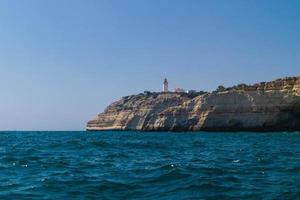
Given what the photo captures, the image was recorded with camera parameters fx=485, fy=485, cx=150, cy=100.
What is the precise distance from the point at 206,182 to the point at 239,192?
64.0 inches

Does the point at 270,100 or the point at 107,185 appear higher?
the point at 270,100

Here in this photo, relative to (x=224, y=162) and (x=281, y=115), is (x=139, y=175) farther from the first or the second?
(x=281, y=115)

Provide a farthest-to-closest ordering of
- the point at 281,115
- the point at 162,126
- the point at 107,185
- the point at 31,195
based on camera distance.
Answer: the point at 162,126 < the point at 281,115 < the point at 107,185 < the point at 31,195

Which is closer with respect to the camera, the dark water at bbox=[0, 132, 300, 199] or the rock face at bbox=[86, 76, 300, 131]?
the dark water at bbox=[0, 132, 300, 199]

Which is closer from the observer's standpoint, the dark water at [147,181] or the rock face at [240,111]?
the dark water at [147,181]

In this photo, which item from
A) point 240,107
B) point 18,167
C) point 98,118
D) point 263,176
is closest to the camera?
point 263,176

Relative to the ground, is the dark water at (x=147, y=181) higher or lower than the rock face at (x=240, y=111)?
lower

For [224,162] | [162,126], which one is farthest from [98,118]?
[224,162]

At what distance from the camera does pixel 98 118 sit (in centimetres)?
13475

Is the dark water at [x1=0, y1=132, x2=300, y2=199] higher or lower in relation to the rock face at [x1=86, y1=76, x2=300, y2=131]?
lower

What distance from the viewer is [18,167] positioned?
60.4 ft

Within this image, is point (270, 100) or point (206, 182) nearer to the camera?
point (206, 182)

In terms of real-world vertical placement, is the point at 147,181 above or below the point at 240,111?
below

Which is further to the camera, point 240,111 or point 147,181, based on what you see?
point 240,111
